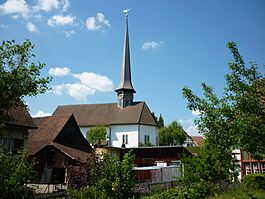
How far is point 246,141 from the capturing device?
28.1 ft

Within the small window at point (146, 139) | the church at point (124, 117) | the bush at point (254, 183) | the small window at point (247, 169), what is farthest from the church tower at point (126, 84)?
the bush at point (254, 183)

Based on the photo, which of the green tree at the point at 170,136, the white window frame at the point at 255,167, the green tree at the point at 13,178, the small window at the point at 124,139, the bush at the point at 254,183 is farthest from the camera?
the green tree at the point at 170,136

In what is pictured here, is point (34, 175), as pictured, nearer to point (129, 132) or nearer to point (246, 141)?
point (246, 141)

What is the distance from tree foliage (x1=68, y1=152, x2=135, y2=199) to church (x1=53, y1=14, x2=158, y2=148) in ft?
135

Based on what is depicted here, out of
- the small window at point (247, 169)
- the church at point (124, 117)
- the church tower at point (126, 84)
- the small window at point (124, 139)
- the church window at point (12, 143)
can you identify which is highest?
the church tower at point (126, 84)

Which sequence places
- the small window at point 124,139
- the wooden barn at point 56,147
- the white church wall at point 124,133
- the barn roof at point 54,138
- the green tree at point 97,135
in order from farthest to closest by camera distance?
the small window at point 124,139
the white church wall at point 124,133
the green tree at point 97,135
the barn roof at point 54,138
the wooden barn at point 56,147

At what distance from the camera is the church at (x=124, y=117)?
56.1 metres

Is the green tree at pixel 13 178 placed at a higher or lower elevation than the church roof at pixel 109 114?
lower

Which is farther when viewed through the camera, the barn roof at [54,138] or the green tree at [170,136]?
the green tree at [170,136]

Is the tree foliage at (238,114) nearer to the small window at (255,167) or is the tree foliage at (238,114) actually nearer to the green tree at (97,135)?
the small window at (255,167)

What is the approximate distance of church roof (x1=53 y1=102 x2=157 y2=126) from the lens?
187 ft

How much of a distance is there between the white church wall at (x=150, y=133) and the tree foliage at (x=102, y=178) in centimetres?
4159

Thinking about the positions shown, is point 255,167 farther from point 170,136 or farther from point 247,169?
point 170,136

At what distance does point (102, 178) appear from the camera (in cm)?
1259
